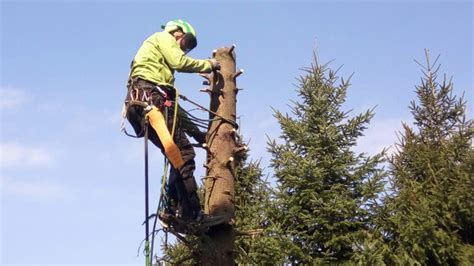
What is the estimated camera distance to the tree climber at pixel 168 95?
4.70m

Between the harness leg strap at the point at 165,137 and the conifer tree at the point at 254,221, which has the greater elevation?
the conifer tree at the point at 254,221

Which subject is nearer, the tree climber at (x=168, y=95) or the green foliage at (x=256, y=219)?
the tree climber at (x=168, y=95)

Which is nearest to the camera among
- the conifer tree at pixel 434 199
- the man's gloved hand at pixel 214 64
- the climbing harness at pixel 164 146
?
the climbing harness at pixel 164 146

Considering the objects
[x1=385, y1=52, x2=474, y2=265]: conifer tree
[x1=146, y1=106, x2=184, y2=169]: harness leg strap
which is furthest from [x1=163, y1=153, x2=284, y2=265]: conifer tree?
[x1=146, y1=106, x2=184, y2=169]: harness leg strap

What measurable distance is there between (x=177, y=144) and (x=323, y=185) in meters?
5.80

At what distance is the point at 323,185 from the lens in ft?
33.5

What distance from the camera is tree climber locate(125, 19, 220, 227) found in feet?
15.4

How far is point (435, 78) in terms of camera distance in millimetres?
11992

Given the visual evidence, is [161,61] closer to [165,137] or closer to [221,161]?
[165,137]

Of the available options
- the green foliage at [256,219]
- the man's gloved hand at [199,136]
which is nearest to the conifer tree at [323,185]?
the green foliage at [256,219]

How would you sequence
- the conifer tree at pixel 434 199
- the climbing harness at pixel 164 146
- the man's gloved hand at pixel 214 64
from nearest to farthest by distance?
the climbing harness at pixel 164 146 → the man's gloved hand at pixel 214 64 → the conifer tree at pixel 434 199

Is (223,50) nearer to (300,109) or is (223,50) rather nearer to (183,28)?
(183,28)

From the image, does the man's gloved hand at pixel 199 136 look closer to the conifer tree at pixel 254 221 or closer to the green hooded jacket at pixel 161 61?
the green hooded jacket at pixel 161 61

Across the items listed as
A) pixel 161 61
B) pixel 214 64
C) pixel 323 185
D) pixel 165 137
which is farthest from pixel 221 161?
pixel 323 185
